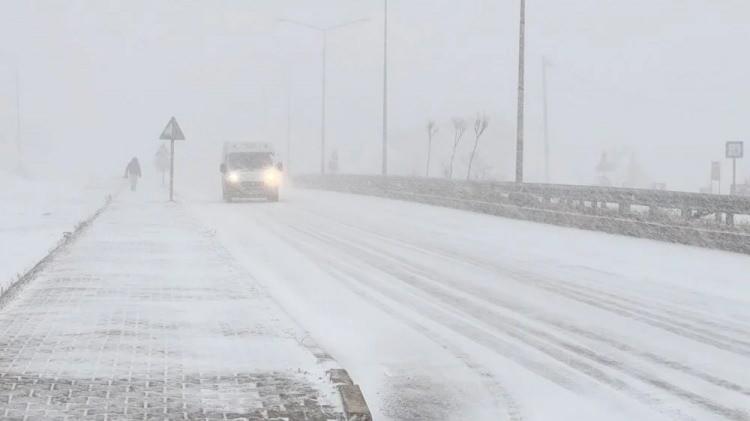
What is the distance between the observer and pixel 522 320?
8852 millimetres

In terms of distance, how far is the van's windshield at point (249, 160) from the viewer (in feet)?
113

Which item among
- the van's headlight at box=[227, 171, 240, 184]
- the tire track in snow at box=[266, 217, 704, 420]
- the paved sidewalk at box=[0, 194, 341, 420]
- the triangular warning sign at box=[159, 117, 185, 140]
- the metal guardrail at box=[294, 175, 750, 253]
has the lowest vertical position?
the tire track in snow at box=[266, 217, 704, 420]

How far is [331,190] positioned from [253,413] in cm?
4358

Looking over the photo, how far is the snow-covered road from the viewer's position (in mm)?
5910

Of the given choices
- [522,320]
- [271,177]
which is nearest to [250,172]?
[271,177]

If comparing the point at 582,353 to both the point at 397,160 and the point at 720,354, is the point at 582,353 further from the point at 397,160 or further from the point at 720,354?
the point at 397,160

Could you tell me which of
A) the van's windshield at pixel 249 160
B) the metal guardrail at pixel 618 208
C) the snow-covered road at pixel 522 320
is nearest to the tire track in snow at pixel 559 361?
the snow-covered road at pixel 522 320

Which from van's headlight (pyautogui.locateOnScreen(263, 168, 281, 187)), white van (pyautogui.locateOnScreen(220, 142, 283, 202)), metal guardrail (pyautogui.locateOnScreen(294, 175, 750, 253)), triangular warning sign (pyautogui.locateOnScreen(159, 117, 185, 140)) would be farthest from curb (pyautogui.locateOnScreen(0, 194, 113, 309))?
van's headlight (pyautogui.locateOnScreen(263, 168, 281, 187))

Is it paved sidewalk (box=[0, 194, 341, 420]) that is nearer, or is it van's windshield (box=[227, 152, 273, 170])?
paved sidewalk (box=[0, 194, 341, 420])

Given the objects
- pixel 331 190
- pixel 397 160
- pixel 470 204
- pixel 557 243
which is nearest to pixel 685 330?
pixel 557 243

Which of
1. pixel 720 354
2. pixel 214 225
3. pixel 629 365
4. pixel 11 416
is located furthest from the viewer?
pixel 214 225

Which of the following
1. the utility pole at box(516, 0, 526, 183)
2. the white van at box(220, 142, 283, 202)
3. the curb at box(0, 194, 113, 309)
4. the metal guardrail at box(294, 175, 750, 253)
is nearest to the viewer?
the curb at box(0, 194, 113, 309)

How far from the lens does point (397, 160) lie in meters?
120

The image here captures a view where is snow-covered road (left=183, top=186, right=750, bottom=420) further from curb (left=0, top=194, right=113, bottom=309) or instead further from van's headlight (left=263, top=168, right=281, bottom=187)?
van's headlight (left=263, top=168, right=281, bottom=187)
